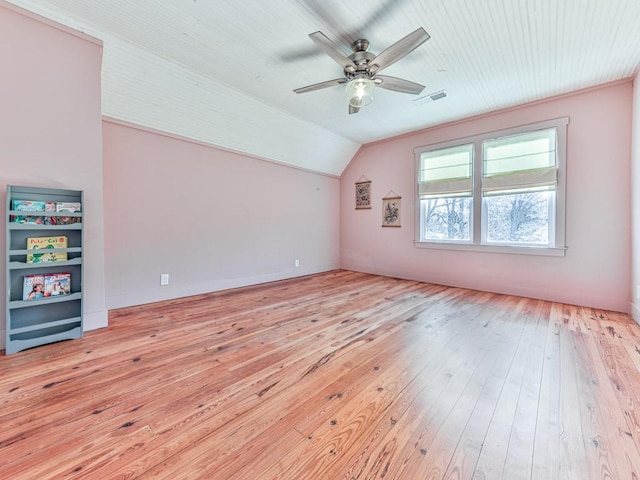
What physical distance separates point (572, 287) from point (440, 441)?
138 inches

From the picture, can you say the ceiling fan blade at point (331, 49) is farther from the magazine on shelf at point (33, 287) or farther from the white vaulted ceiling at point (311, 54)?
the magazine on shelf at point (33, 287)

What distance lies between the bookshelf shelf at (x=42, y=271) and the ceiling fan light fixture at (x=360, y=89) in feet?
8.72

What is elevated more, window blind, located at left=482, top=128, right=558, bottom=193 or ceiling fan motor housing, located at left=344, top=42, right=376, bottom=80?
ceiling fan motor housing, located at left=344, top=42, right=376, bottom=80

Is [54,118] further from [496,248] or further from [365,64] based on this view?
[496,248]

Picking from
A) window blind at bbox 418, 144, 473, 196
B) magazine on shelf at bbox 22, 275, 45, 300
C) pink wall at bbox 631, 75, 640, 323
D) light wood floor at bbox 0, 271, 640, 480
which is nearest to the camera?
light wood floor at bbox 0, 271, 640, 480

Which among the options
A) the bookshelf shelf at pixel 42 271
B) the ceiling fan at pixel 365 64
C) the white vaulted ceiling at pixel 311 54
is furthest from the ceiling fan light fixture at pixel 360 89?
the bookshelf shelf at pixel 42 271

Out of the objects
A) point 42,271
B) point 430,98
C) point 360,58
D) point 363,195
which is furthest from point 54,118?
point 363,195

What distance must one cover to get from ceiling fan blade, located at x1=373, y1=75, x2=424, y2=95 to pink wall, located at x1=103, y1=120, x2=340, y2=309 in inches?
99.7

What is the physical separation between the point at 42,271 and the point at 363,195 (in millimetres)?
4861

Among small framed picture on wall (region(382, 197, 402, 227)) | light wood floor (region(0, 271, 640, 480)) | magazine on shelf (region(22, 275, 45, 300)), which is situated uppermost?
small framed picture on wall (region(382, 197, 402, 227))

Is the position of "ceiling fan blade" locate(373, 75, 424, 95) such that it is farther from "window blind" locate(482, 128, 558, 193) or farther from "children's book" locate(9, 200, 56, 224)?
"children's book" locate(9, 200, 56, 224)

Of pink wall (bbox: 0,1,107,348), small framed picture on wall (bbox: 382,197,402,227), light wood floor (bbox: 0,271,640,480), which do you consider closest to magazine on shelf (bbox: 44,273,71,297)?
pink wall (bbox: 0,1,107,348)

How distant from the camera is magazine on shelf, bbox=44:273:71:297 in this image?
2.26 m

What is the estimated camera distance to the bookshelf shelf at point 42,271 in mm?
2100
